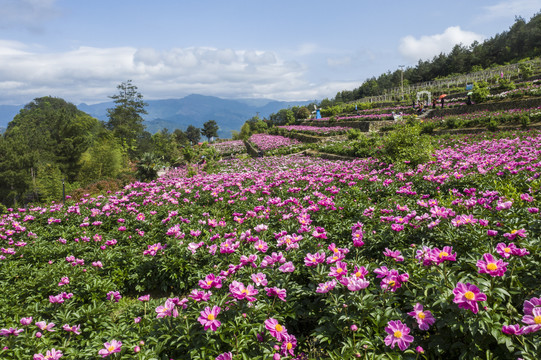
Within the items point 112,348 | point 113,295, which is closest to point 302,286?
point 112,348

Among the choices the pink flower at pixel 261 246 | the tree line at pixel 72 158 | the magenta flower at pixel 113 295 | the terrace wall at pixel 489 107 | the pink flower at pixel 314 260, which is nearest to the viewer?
the pink flower at pixel 314 260

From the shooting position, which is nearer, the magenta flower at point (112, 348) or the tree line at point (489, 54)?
the magenta flower at point (112, 348)

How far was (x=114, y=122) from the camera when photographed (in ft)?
149

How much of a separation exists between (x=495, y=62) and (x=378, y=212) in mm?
63070

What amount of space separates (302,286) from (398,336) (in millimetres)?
1033

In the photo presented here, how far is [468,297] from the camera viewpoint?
1.63m

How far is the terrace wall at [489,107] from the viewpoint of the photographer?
18.4 metres

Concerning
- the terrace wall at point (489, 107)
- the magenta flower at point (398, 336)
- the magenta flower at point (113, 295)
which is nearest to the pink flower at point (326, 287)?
the magenta flower at point (398, 336)

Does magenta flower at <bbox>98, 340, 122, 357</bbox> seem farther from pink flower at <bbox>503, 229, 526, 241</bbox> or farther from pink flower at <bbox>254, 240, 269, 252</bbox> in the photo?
pink flower at <bbox>503, 229, 526, 241</bbox>

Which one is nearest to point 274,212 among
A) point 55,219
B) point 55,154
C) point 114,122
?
point 55,219

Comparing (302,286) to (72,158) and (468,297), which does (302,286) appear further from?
(72,158)

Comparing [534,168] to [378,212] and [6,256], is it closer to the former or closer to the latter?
[378,212]

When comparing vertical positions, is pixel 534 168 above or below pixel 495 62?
below

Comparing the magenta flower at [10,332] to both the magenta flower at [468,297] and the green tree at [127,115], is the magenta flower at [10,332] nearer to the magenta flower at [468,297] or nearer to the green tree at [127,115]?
the magenta flower at [468,297]
